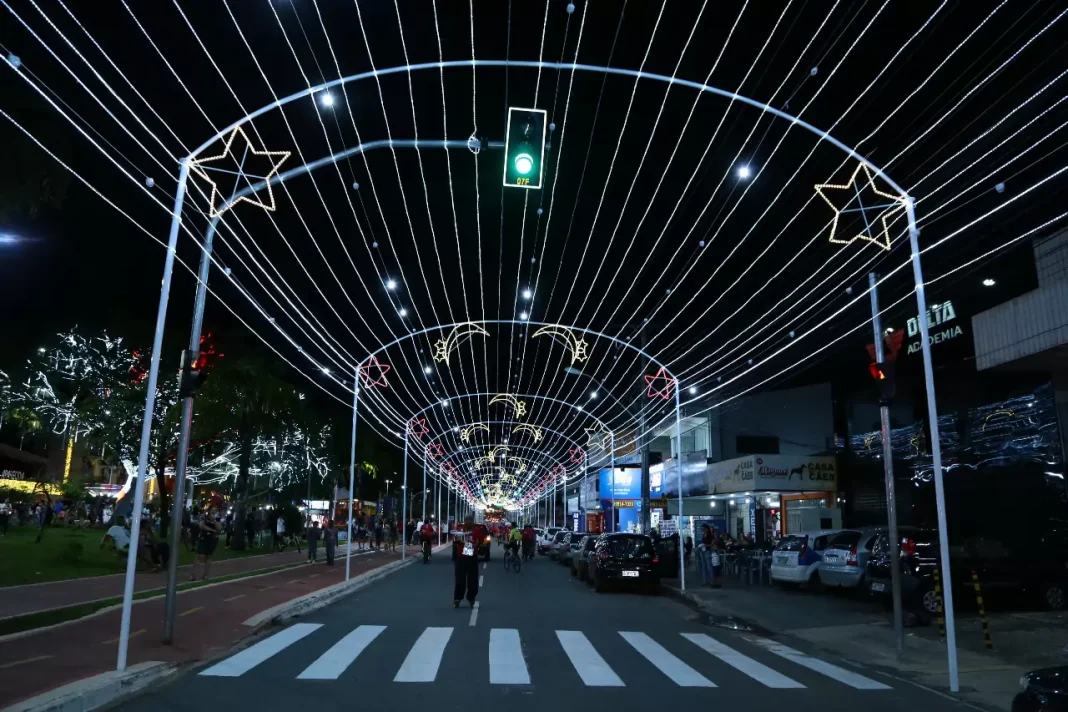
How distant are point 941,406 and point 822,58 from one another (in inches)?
767

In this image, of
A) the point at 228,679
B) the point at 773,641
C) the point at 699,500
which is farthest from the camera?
the point at 699,500

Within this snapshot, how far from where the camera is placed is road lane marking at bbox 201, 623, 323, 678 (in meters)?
10.2

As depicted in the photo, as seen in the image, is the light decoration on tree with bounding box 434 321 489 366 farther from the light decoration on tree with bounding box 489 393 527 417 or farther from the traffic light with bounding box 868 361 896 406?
the traffic light with bounding box 868 361 896 406

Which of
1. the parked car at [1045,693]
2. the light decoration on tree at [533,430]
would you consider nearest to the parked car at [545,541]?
the light decoration on tree at [533,430]

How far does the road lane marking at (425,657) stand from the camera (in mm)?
10086

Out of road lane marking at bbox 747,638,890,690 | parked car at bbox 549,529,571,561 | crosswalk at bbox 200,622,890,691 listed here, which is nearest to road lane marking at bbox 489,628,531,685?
crosswalk at bbox 200,622,890,691

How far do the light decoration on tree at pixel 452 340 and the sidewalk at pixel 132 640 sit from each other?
7.23 metres

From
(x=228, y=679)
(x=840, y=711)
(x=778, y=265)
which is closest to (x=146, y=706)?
(x=228, y=679)

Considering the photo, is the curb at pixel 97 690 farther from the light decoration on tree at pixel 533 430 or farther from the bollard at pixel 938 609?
the light decoration on tree at pixel 533 430

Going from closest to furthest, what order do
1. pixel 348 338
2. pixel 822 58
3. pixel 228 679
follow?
pixel 228 679
pixel 822 58
pixel 348 338

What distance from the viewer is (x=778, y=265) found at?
78.5 ft

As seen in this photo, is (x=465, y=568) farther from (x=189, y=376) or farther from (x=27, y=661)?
(x=27, y=661)

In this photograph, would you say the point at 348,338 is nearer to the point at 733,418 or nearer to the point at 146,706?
the point at 733,418

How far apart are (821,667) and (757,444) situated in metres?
32.6
